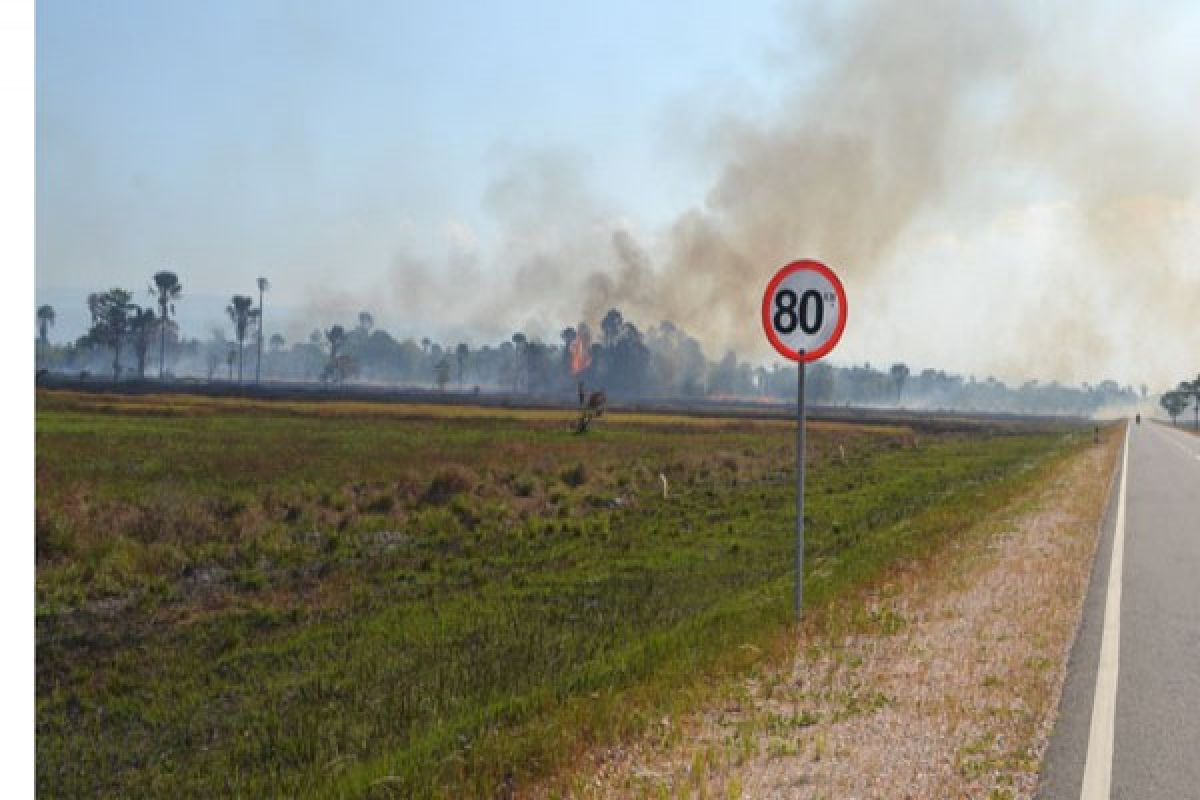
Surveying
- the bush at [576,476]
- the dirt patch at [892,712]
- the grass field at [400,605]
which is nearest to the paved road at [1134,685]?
the dirt patch at [892,712]

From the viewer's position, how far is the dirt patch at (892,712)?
515cm

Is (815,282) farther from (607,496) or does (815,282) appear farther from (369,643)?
(607,496)

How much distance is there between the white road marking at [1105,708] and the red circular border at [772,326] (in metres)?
3.18

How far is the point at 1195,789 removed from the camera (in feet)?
17.0

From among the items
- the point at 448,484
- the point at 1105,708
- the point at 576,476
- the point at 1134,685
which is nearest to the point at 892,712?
the point at 1105,708

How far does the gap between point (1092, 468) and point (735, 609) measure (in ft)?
88.2

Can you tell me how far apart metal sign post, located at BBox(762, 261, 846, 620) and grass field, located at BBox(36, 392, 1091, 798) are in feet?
8.04

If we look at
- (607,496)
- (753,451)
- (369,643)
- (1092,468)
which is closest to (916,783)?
(369,643)

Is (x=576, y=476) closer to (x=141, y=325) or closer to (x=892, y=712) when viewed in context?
(x=892, y=712)

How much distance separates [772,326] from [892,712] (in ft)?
11.4

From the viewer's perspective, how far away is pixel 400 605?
12.5 m

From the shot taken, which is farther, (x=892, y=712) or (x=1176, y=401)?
(x=1176, y=401)

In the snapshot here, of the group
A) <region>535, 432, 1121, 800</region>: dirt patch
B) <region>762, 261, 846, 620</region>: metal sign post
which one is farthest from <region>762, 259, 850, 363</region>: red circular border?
<region>535, 432, 1121, 800</region>: dirt patch

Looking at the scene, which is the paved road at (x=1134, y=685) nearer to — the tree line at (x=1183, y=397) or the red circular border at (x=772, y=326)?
the red circular border at (x=772, y=326)
